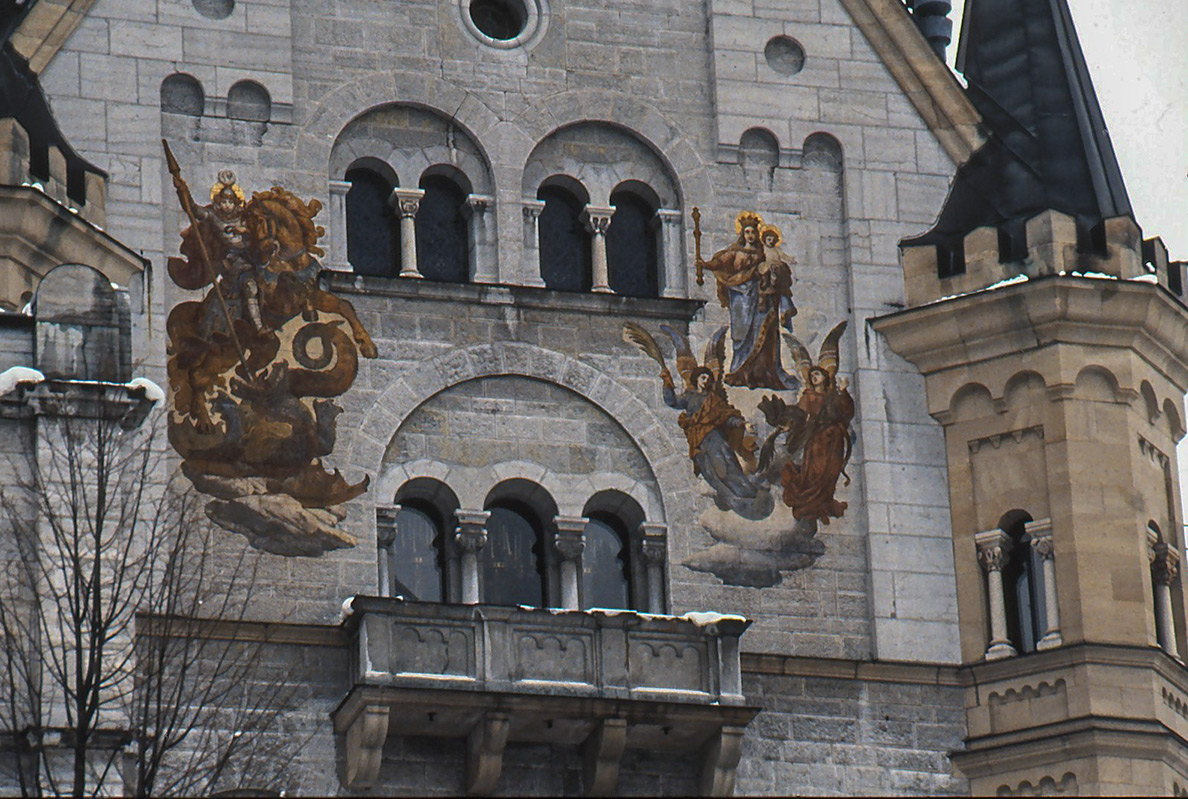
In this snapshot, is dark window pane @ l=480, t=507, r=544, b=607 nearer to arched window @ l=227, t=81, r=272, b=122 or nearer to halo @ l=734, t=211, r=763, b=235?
halo @ l=734, t=211, r=763, b=235

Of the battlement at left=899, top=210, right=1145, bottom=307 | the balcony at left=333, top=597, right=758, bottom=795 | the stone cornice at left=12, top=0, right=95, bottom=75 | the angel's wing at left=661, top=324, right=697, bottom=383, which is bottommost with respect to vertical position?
the balcony at left=333, top=597, right=758, bottom=795

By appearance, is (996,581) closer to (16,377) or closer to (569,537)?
(569,537)

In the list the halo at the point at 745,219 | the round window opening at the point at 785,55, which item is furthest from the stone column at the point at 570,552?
the round window opening at the point at 785,55

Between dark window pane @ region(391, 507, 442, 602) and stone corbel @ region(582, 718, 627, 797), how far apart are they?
2.19 meters

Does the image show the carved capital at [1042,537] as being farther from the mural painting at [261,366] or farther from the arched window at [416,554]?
the mural painting at [261,366]

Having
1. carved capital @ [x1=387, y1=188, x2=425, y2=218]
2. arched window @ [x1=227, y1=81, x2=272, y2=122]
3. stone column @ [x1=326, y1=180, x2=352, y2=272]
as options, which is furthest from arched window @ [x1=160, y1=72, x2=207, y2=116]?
carved capital @ [x1=387, y1=188, x2=425, y2=218]

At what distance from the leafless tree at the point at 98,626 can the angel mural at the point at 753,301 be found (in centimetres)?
635

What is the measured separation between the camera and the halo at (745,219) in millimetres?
39938

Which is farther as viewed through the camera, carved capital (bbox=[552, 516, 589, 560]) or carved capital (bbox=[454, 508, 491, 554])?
carved capital (bbox=[552, 516, 589, 560])

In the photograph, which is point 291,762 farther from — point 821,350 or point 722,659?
point 821,350

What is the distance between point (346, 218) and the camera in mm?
38875

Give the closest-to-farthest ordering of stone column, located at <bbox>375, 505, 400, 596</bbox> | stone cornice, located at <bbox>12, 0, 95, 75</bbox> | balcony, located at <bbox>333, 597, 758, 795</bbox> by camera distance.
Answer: balcony, located at <bbox>333, 597, 758, 795</bbox>, stone column, located at <bbox>375, 505, 400, 596</bbox>, stone cornice, located at <bbox>12, 0, 95, 75</bbox>

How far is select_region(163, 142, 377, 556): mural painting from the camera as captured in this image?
37.2m

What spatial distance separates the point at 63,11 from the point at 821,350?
8.12 m
